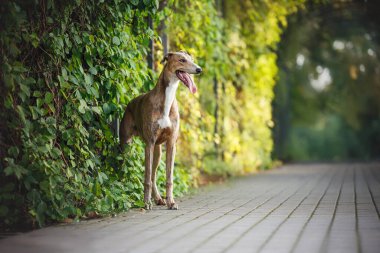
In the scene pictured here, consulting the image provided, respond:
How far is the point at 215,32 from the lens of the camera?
11.4 metres

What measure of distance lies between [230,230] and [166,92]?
94.9 inches

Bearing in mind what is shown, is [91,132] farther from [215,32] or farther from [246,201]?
[215,32]

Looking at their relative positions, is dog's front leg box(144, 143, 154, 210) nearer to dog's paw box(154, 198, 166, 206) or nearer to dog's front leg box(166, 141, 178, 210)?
dog's front leg box(166, 141, 178, 210)

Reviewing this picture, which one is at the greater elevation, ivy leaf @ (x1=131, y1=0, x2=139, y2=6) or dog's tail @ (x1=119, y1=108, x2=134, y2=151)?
ivy leaf @ (x1=131, y1=0, x2=139, y2=6)

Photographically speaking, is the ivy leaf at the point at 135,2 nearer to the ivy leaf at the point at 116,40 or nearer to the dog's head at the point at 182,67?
the ivy leaf at the point at 116,40

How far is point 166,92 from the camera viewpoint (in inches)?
290

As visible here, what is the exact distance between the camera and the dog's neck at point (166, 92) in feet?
24.1

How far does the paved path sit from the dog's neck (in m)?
1.00

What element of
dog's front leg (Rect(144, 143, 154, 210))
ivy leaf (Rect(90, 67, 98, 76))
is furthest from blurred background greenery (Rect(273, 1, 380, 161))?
ivy leaf (Rect(90, 67, 98, 76))

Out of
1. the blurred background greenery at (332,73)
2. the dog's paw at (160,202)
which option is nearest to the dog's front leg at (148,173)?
the dog's paw at (160,202)

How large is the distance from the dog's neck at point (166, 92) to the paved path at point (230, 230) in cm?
100

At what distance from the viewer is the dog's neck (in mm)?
7332

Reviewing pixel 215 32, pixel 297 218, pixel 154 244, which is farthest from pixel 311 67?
pixel 154 244

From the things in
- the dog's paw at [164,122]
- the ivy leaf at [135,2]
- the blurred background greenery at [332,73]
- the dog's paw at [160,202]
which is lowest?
Result: the dog's paw at [160,202]
